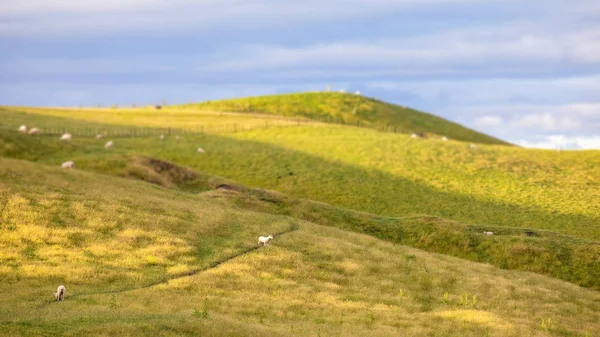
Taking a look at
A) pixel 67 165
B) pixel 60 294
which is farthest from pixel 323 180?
pixel 60 294

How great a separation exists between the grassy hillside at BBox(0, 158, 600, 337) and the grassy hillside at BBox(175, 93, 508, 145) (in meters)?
109

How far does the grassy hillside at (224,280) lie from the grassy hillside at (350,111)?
10885cm

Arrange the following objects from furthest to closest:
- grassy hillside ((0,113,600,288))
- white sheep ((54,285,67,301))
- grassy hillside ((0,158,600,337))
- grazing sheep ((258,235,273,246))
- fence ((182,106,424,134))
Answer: fence ((182,106,424,134)) < grassy hillside ((0,113,600,288)) < grazing sheep ((258,235,273,246)) < white sheep ((54,285,67,301)) < grassy hillside ((0,158,600,337))

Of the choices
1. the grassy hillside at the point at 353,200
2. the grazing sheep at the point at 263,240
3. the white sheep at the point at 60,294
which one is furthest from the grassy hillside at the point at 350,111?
the white sheep at the point at 60,294

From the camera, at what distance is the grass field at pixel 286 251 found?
3139cm

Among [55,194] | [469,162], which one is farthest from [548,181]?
[55,194]

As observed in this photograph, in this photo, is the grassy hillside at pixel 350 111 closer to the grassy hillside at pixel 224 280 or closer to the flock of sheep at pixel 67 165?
the flock of sheep at pixel 67 165

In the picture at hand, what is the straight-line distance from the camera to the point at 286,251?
43125 mm

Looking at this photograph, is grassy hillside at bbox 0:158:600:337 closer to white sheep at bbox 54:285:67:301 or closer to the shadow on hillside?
white sheep at bbox 54:285:67:301

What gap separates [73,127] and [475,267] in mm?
83197

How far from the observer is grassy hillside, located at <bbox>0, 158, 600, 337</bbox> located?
94.6ft

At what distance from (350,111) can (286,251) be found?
12546cm

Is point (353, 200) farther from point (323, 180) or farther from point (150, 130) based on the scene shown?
point (150, 130)

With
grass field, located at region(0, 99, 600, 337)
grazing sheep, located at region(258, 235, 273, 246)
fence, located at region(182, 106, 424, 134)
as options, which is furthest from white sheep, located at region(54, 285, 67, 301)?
fence, located at region(182, 106, 424, 134)
